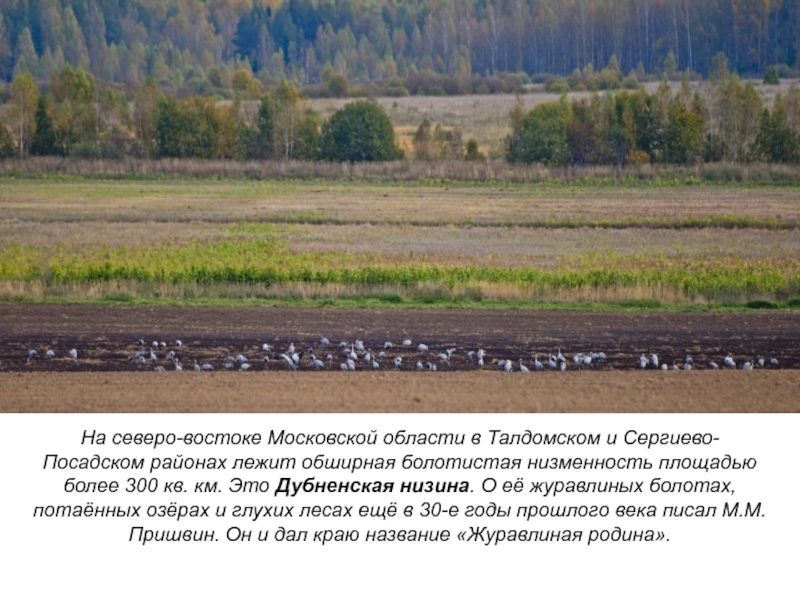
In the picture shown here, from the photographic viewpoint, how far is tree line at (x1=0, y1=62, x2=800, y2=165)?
66438 millimetres

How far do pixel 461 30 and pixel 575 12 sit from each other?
26202mm

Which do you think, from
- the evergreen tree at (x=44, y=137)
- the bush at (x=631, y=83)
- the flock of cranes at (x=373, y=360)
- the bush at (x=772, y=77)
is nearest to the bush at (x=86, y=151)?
the evergreen tree at (x=44, y=137)

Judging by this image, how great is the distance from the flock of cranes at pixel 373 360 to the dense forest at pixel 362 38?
93.4m

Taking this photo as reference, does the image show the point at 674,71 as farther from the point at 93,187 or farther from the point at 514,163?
the point at 93,187

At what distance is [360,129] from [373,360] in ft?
190

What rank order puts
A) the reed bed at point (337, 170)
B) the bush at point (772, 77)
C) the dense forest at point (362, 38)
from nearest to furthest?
the reed bed at point (337, 170), the bush at point (772, 77), the dense forest at point (362, 38)

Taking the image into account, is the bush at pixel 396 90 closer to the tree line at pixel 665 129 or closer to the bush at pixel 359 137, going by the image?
the tree line at pixel 665 129

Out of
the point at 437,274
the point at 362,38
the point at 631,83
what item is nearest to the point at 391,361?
the point at 437,274

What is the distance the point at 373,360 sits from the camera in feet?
55.3

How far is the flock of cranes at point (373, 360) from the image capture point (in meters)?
16.7

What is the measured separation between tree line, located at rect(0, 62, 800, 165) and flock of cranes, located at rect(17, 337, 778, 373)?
5006cm

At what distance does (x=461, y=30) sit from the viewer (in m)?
161

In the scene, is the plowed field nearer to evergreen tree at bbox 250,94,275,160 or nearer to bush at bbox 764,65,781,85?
evergreen tree at bbox 250,94,275,160

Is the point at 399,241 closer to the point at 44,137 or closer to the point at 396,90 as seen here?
the point at 44,137
